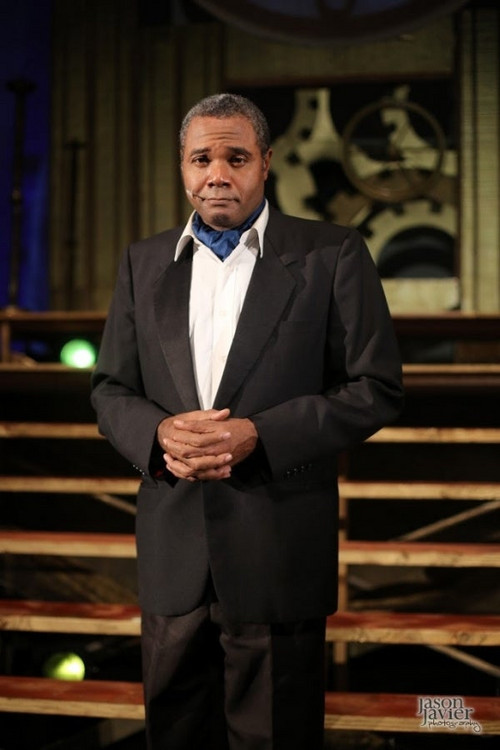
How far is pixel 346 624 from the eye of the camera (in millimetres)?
2193

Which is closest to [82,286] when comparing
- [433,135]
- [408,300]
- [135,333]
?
[408,300]

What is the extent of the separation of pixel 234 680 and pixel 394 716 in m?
0.80

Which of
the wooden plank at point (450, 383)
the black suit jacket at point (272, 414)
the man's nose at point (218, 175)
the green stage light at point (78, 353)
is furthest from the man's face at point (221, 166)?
the green stage light at point (78, 353)

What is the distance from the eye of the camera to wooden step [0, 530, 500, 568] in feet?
7.49

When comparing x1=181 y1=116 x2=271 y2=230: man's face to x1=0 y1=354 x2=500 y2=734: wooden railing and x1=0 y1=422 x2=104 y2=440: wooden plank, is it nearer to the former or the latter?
x1=0 y1=354 x2=500 y2=734: wooden railing

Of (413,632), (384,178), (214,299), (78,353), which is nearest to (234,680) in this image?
(214,299)

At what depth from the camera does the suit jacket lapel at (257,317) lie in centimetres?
Answer: 130

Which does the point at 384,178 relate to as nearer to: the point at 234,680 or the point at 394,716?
the point at 394,716

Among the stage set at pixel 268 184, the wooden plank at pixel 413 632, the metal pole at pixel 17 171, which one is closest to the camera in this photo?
the wooden plank at pixel 413 632

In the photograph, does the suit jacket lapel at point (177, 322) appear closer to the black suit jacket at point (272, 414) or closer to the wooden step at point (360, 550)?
the black suit jacket at point (272, 414)

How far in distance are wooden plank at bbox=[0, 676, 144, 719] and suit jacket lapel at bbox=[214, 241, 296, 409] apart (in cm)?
105

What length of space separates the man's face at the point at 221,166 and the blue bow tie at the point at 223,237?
0.04 metres

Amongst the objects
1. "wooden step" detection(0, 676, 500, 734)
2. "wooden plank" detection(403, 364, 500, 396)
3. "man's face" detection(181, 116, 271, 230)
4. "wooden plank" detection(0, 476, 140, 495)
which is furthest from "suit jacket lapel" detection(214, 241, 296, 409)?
"wooden plank" detection(0, 476, 140, 495)

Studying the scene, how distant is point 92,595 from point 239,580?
6.31 feet
